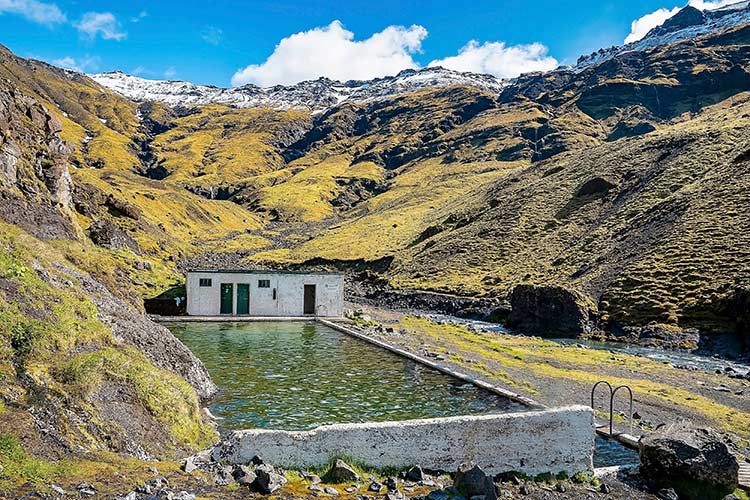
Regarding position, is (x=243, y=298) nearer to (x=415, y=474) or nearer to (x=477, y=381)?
(x=477, y=381)

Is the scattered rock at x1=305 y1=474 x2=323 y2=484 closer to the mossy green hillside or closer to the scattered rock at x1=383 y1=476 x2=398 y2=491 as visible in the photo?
the scattered rock at x1=383 y1=476 x2=398 y2=491

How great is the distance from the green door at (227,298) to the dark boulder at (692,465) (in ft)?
118

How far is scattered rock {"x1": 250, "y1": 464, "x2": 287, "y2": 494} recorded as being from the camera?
392 inches

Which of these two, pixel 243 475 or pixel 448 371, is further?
pixel 448 371

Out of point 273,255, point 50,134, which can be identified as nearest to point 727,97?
point 273,255

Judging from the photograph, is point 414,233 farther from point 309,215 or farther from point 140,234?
point 309,215

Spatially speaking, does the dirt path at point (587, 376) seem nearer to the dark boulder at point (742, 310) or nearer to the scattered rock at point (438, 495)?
the dark boulder at point (742, 310)

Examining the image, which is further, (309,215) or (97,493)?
(309,215)

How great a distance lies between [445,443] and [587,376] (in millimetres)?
18501

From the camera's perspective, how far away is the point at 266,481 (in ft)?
32.9

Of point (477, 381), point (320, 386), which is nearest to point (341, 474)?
point (320, 386)

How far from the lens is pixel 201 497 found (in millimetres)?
9141

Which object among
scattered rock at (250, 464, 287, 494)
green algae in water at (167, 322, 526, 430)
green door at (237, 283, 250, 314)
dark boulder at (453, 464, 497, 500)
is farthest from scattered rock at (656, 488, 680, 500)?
green door at (237, 283, 250, 314)

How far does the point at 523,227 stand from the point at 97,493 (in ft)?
266
